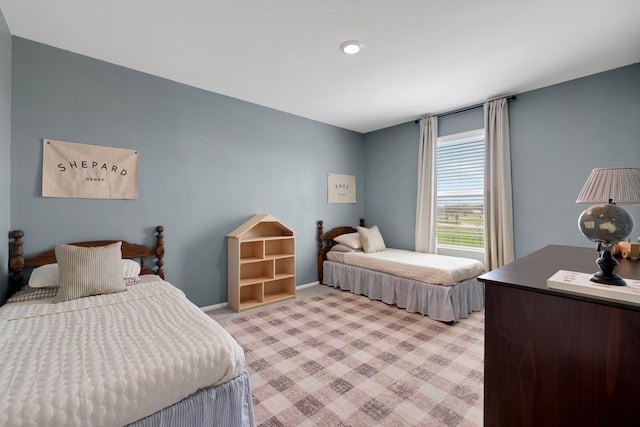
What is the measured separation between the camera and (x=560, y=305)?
95cm

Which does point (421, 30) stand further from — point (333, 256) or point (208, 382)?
point (333, 256)

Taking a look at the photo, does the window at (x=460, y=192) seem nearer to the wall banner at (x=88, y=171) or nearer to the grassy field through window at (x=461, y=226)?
the grassy field through window at (x=461, y=226)

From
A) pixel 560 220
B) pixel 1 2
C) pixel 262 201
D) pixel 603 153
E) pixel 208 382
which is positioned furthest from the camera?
pixel 262 201

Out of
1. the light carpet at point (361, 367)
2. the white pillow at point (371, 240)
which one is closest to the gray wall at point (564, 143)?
the light carpet at point (361, 367)

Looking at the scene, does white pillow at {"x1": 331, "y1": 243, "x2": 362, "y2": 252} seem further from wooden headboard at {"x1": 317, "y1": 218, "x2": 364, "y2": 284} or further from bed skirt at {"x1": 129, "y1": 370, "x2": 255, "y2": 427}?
bed skirt at {"x1": 129, "y1": 370, "x2": 255, "y2": 427}

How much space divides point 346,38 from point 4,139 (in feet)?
8.84

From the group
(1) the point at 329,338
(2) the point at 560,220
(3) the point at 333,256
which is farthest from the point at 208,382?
(2) the point at 560,220

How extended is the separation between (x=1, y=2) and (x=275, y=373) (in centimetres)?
314

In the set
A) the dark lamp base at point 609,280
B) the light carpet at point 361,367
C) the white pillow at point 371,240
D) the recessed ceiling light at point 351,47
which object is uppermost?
the recessed ceiling light at point 351,47

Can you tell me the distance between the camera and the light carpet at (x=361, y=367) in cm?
154

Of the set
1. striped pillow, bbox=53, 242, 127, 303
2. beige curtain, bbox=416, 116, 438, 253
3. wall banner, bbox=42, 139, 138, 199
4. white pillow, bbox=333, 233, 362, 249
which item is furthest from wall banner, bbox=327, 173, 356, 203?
striped pillow, bbox=53, 242, 127, 303

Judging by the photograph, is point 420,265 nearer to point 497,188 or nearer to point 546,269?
point 497,188

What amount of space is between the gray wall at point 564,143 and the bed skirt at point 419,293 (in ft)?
2.83

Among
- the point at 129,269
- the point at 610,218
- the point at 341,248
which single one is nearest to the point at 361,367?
the point at 610,218
